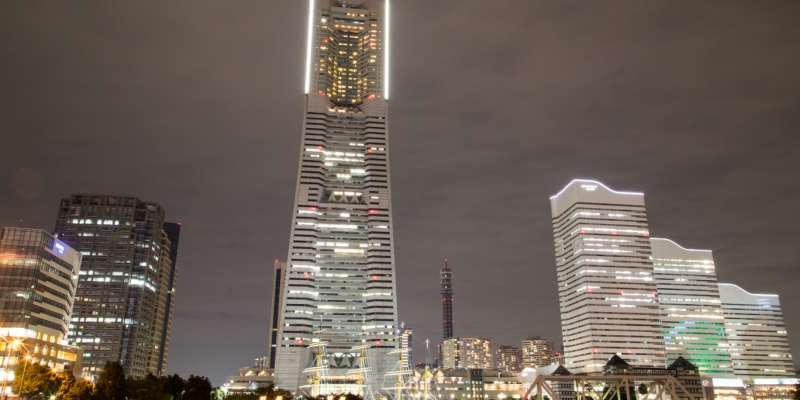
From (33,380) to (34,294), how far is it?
5492cm

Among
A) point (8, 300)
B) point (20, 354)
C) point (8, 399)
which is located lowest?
point (8, 399)

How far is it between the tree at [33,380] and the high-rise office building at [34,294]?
36138 millimetres

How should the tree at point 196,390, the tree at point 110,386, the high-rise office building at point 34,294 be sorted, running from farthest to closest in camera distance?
1. the high-rise office building at point 34,294
2. the tree at point 196,390
3. the tree at point 110,386

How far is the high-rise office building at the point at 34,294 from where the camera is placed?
128 metres

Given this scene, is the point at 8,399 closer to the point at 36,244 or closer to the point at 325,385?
the point at 36,244

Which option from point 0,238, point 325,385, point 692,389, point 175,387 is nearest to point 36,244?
point 0,238

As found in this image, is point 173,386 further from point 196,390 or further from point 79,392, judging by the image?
point 79,392

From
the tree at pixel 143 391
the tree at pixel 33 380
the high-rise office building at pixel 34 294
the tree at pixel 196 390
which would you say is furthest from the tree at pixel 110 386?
the high-rise office building at pixel 34 294

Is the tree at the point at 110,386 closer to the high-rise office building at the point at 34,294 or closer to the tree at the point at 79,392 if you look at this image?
the tree at the point at 79,392

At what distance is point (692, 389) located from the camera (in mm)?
186375

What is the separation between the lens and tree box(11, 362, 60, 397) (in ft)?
283

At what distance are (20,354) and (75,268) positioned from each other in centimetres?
4208

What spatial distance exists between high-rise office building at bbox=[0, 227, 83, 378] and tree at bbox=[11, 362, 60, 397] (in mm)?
36138

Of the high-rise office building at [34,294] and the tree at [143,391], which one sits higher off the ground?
the high-rise office building at [34,294]
